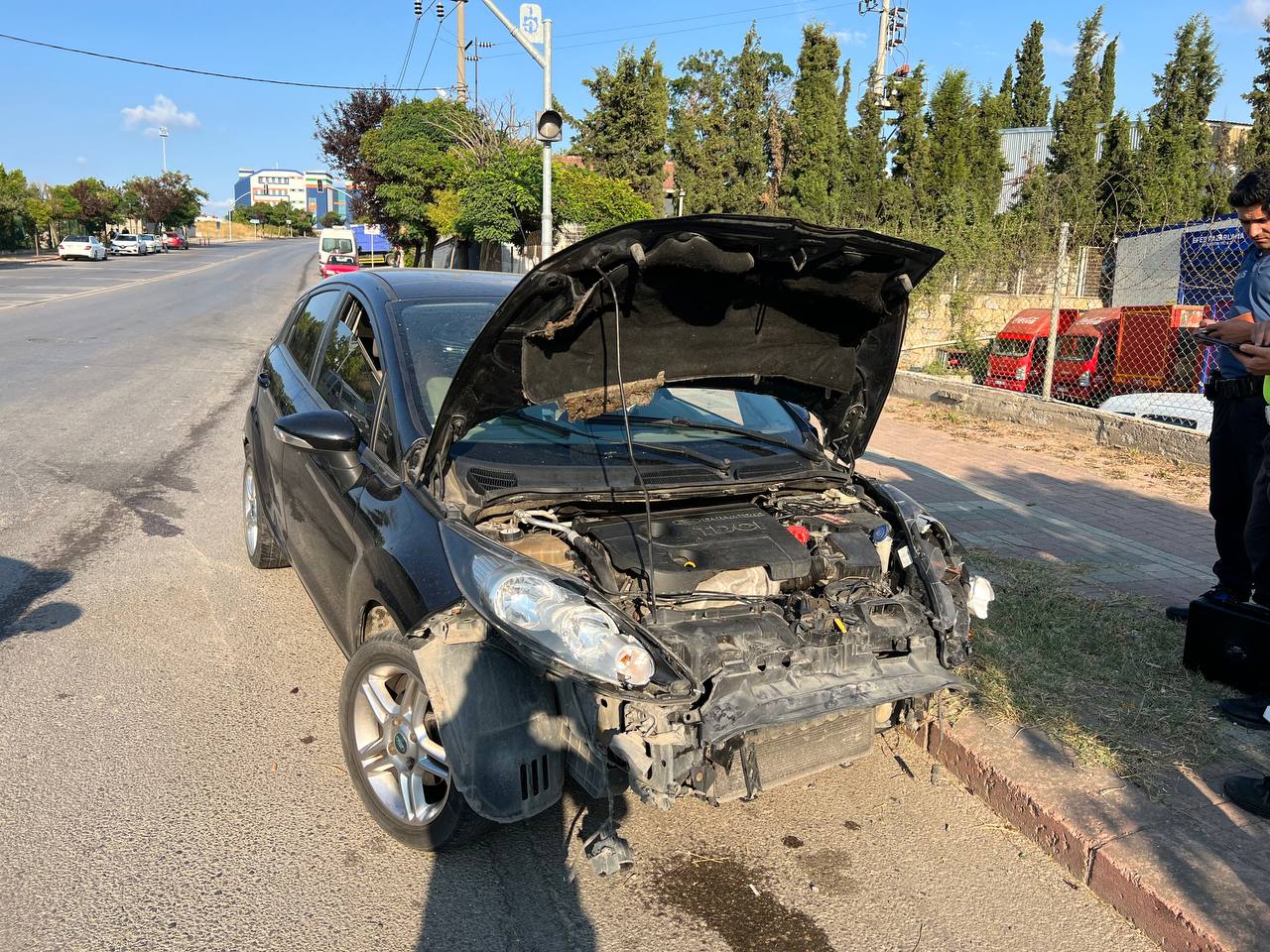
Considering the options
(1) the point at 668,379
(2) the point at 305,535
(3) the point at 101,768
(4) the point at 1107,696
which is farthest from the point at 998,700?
(3) the point at 101,768

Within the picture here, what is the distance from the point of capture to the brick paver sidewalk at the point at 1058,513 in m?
5.83

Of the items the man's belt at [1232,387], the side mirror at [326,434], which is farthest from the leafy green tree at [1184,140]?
the side mirror at [326,434]

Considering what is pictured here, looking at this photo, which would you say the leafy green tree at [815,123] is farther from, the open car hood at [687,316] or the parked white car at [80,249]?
the parked white car at [80,249]

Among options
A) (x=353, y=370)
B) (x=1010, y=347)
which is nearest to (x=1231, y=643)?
(x=353, y=370)

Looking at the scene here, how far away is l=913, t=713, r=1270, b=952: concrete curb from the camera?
2686mm

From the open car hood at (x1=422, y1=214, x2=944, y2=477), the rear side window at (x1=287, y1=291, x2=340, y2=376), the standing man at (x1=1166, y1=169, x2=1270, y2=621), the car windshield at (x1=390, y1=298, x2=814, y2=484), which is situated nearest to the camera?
the open car hood at (x1=422, y1=214, x2=944, y2=477)

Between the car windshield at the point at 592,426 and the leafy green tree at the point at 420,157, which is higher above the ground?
the leafy green tree at the point at 420,157

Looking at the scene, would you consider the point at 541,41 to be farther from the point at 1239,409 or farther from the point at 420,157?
the point at 420,157

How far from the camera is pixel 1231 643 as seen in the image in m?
3.99

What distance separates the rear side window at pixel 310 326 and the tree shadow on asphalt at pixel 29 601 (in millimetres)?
1717

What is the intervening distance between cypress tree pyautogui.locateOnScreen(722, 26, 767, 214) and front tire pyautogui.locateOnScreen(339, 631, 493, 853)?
34.0 metres

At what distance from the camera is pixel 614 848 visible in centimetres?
Answer: 269

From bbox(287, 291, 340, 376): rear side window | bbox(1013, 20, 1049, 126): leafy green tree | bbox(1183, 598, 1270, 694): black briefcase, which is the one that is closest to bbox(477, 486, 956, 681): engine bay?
bbox(1183, 598, 1270, 694): black briefcase

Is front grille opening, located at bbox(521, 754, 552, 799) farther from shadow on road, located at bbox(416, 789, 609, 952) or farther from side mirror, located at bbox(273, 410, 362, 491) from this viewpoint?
side mirror, located at bbox(273, 410, 362, 491)
